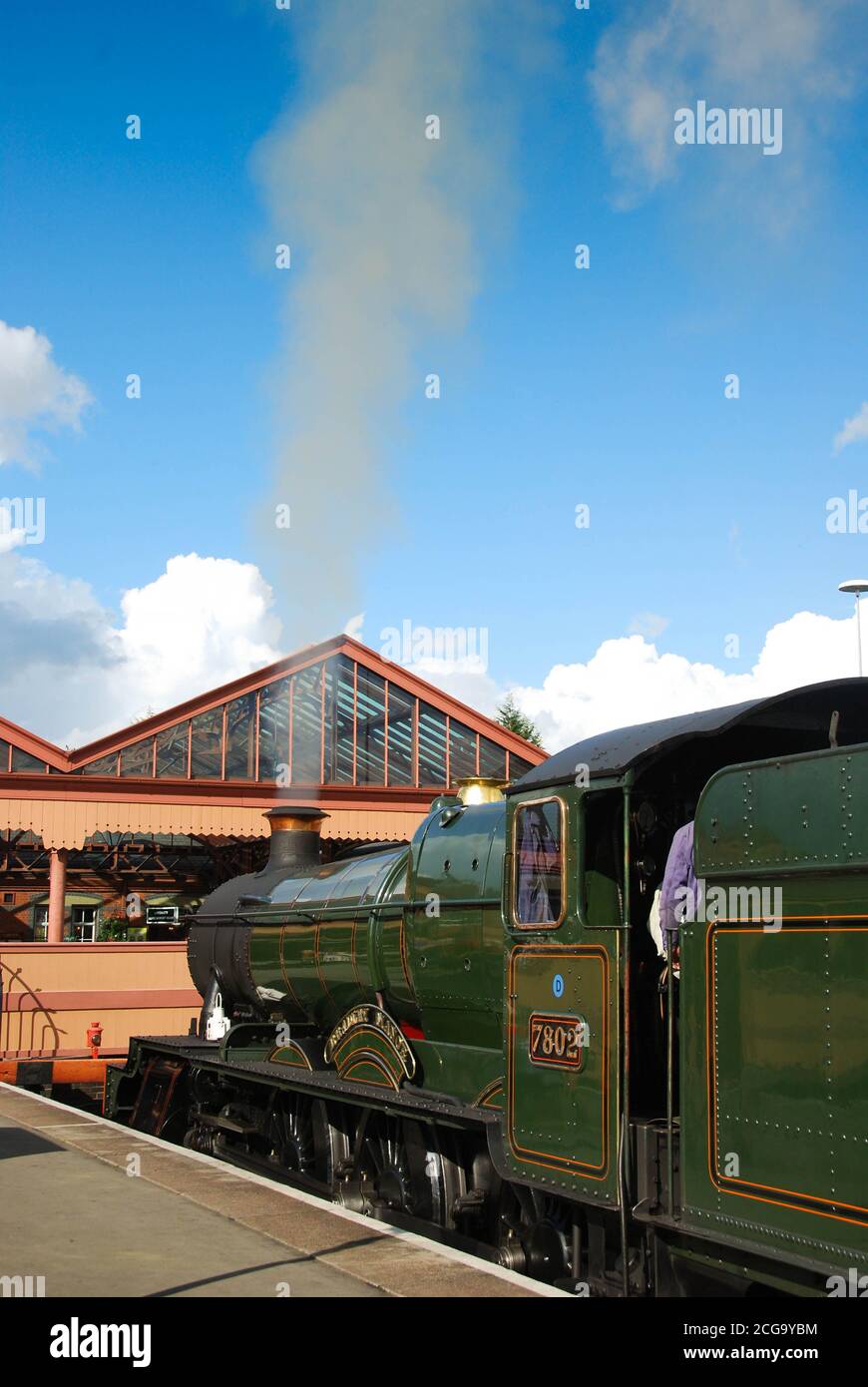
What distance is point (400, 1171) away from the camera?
29.1 ft

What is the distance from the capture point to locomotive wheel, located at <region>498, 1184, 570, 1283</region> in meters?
6.97

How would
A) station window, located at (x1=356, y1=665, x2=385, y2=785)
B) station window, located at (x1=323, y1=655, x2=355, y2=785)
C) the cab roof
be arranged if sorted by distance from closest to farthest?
the cab roof < station window, located at (x1=323, y1=655, x2=355, y2=785) < station window, located at (x1=356, y1=665, x2=385, y2=785)

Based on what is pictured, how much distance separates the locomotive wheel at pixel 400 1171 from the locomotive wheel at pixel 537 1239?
2.63ft

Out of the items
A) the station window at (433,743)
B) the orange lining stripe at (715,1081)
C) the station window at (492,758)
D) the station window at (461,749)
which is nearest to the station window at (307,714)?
the station window at (433,743)

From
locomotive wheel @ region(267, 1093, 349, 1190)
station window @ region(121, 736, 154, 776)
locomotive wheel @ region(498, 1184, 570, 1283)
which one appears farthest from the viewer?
station window @ region(121, 736, 154, 776)

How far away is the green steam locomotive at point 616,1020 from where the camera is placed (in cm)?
498

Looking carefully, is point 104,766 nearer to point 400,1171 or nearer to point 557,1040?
point 400,1171

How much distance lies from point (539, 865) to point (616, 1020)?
0.97 m

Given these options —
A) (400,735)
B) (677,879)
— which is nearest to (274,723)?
(400,735)

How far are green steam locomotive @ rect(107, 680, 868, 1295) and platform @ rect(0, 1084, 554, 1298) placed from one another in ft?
2.31

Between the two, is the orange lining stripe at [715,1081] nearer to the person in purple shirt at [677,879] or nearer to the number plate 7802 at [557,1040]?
the person in purple shirt at [677,879]

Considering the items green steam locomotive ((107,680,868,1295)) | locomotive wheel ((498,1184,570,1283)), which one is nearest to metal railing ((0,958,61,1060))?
green steam locomotive ((107,680,868,1295))

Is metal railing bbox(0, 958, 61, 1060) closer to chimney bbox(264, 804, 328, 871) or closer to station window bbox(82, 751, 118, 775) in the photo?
station window bbox(82, 751, 118, 775)
